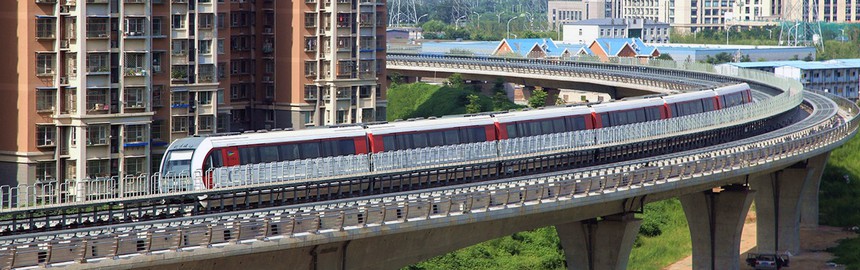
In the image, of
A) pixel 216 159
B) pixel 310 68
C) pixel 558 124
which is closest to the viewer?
pixel 216 159

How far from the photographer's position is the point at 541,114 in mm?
74062

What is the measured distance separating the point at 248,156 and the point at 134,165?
1427cm

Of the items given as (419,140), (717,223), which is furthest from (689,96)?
(419,140)

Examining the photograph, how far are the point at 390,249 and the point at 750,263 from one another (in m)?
39.4

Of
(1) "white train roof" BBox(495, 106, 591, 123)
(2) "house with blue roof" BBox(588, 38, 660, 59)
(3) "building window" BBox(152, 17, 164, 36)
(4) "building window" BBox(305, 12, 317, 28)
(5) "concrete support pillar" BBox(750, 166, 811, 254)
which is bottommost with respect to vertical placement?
(5) "concrete support pillar" BBox(750, 166, 811, 254)

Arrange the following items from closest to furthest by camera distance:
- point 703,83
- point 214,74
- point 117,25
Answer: point 117,25 → point 214,74 → point 703,83

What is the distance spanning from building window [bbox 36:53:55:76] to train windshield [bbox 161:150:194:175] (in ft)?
41.5

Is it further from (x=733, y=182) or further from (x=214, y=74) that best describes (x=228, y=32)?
(x=733, y=182)

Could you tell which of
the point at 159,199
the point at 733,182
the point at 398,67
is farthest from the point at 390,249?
the point at 398,67

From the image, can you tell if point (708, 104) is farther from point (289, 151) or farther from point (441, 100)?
point (441, 100)

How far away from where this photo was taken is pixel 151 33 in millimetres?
74750

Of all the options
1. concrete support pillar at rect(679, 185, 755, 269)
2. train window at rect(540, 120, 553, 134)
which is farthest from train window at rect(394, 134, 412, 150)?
concrete support pillar at rect(679, 185, 755, 269)

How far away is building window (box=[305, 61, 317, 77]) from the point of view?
3789 inches

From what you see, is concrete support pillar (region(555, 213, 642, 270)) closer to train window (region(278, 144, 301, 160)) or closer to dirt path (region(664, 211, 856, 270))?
train window (region(278, 144, 301, 160))
